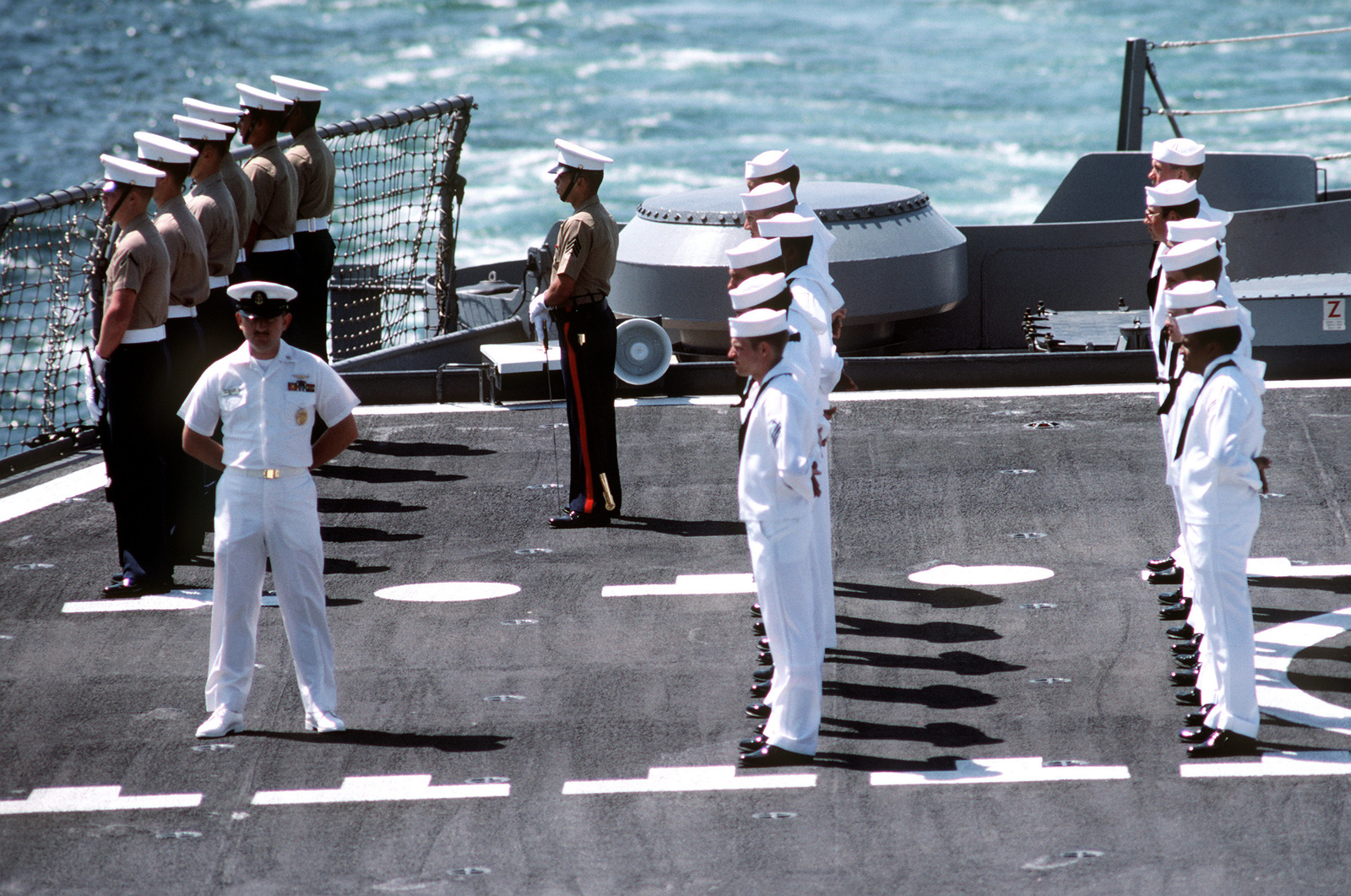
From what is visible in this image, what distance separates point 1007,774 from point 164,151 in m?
4.66

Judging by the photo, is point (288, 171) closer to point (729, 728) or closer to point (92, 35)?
point (729, 728)

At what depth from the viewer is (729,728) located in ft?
21.1

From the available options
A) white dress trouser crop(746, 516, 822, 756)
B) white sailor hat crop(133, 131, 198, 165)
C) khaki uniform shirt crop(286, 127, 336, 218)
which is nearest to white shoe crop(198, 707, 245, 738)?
white dress trouser crop(746, 516, 822, 756)

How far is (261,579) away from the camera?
640 centimetres

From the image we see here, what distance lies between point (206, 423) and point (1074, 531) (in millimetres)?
4383

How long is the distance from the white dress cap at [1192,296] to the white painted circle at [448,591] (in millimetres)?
3480

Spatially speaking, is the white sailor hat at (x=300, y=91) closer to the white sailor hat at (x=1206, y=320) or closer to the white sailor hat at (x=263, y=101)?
the white sailor hat at (x=263, y=101)

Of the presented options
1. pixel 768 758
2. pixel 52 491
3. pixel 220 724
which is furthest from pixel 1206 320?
pixel 52 491

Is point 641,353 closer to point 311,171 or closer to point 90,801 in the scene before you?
point 311,171

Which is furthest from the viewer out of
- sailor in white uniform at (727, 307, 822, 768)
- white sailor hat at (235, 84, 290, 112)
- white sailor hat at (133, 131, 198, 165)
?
white sailor hat at (235, 84, 290, 112)

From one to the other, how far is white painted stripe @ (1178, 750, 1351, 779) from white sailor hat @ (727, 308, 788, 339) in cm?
202

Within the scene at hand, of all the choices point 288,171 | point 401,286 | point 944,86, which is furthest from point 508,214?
point 288,171

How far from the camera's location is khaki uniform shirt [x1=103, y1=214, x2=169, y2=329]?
7785 millimetres

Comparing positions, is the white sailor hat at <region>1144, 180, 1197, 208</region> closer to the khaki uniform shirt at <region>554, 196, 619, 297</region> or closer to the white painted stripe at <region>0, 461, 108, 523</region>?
the khaki uniform shirt at <region>554, 196, 619, 297</region>
